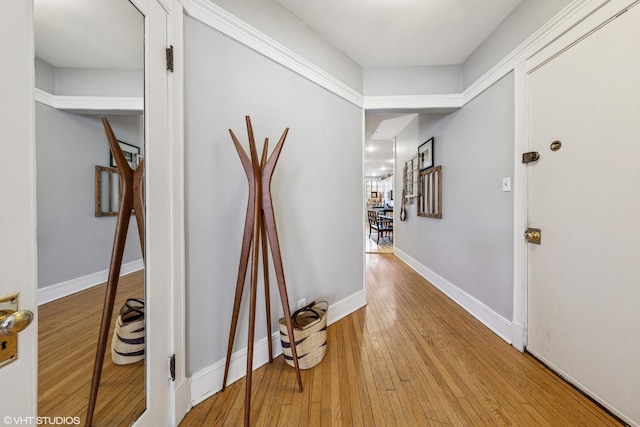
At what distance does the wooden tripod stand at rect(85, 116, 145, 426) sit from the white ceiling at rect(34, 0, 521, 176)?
0.81 feet

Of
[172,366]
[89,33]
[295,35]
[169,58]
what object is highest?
[295,35]

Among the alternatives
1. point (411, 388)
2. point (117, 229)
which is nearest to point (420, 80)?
point (411, 388)

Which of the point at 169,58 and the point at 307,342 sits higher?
the point at 169,58

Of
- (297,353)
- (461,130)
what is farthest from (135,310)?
(461,130)

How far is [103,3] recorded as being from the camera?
0.87 metres

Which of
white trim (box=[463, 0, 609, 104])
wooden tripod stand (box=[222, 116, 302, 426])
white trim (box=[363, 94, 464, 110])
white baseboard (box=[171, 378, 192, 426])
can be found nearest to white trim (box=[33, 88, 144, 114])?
wooden tripod stand (box=[222, 116, 302, 426])

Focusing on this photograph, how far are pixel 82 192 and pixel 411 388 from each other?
1846mm

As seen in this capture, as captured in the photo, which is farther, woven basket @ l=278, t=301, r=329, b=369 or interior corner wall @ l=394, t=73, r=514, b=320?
interior corner wall @ l=394, t=73, r=514, b=320

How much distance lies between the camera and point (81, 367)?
0.79 m

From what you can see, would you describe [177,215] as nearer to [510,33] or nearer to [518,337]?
[518,337]

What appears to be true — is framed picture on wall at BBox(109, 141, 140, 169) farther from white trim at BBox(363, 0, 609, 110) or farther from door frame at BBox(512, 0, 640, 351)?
door frame at BBox(512, 0, 640, 351)

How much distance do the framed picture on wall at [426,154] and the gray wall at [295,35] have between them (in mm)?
1344

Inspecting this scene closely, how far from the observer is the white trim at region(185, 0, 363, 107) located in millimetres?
1308

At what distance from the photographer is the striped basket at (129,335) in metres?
0.92
